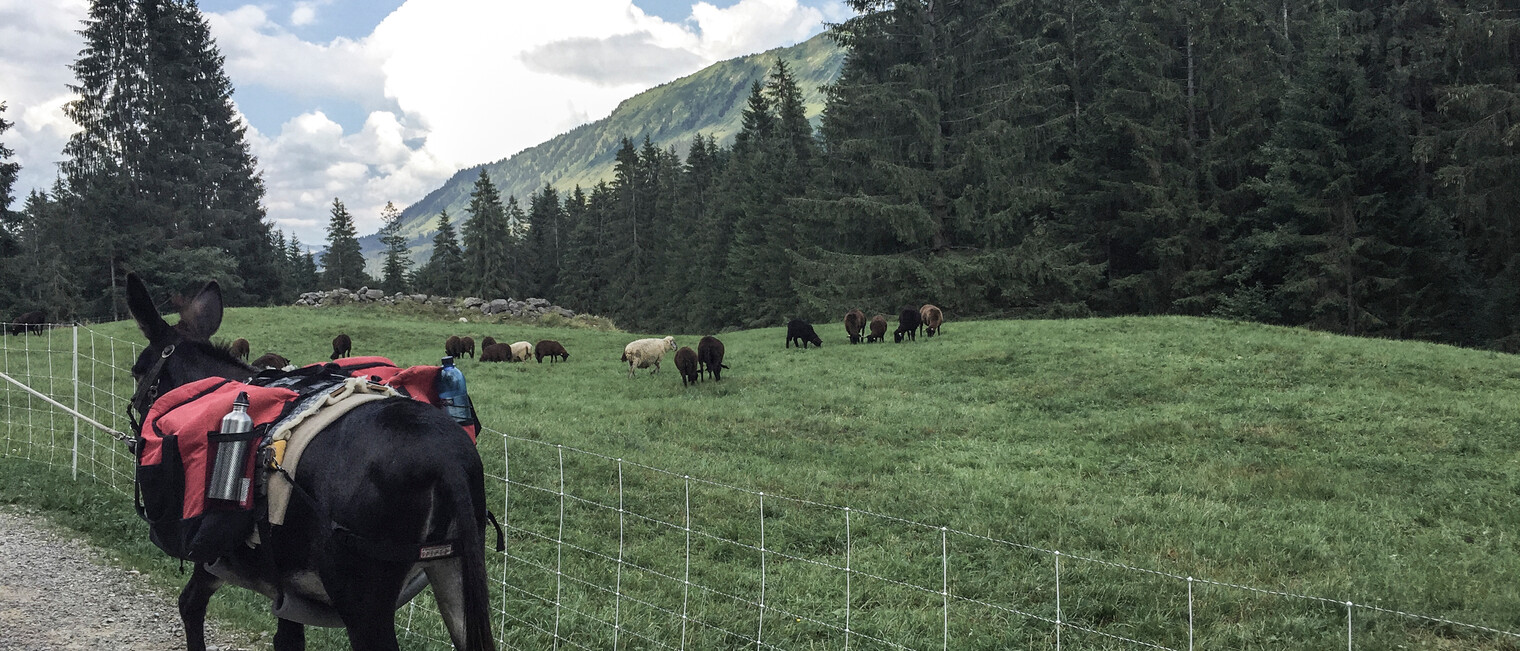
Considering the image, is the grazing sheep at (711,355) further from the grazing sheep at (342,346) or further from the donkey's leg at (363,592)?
the donkey's leg at (363,592)

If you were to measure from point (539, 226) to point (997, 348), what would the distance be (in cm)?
7078

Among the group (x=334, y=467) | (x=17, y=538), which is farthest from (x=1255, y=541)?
(x=17, y=538)

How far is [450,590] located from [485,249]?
6866 cm

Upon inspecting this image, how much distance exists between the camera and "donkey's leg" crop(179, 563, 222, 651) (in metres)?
4.06

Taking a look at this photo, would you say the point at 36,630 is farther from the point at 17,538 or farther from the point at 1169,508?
the point at 1169,508

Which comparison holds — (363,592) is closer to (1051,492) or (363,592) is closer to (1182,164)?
(1051,492)

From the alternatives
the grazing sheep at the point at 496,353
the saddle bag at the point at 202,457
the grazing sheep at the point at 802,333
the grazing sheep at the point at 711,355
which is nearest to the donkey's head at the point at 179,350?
the saddle bag at the point at 202,457

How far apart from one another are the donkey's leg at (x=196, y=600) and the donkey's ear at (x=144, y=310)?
133cm

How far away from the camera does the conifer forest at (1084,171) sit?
26.8m

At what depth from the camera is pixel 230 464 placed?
3232 millimetres

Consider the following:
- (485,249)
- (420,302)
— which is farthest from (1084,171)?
(485,249)

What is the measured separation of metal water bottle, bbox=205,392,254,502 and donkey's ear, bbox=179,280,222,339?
160cm

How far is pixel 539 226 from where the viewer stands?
8262 cm

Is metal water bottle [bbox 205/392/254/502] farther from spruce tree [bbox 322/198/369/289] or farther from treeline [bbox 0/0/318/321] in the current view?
spruce tree [bbox 322/198/369/289]
